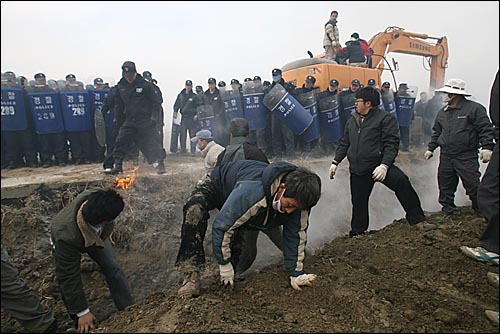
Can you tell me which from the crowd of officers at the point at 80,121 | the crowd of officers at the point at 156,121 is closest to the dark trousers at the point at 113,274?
the crowd of officers at the point at 156,121

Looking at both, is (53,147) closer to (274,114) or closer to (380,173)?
(274,114)

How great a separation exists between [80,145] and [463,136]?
5.87 meters

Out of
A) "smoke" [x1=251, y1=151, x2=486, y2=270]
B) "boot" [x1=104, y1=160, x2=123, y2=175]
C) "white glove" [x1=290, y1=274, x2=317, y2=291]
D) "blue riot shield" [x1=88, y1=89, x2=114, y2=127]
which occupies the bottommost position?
"smoke" [x1=251, y1=151, x2=486, y2=270]

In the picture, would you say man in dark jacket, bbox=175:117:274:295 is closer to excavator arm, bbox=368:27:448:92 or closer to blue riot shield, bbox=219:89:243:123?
blue riot shield, bbox=219:89:243:123

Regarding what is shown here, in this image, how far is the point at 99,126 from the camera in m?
6.56

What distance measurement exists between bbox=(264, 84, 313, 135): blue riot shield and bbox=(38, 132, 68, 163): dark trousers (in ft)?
12.3

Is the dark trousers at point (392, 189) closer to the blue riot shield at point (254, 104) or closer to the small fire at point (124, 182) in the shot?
the small fire at point (124, 182)

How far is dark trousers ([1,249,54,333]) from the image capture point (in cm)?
254

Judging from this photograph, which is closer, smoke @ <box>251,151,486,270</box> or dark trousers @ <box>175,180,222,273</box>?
dark trousers @ <box>175,180,222,273</box>

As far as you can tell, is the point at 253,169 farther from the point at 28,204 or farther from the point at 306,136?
the point at 306,136

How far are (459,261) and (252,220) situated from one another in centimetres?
203

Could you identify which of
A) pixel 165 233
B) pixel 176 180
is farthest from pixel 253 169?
pixel 176 180

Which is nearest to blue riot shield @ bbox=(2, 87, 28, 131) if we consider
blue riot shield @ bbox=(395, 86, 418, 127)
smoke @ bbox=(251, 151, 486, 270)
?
smoke @ bbox=(251, 151, 486, 270)

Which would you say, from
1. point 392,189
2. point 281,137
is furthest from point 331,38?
point 392,189
